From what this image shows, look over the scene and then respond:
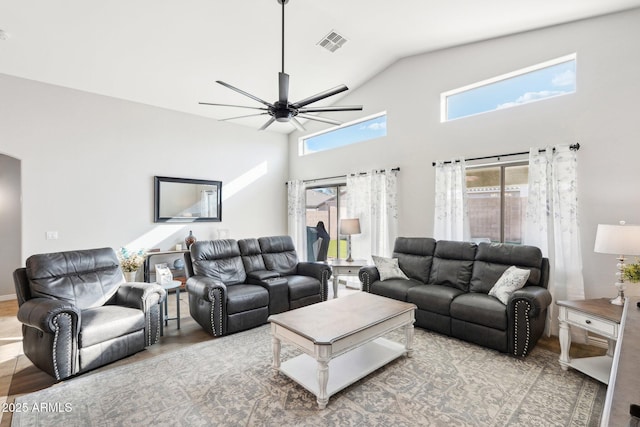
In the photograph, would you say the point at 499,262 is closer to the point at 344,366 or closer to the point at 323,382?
the point at 344,366

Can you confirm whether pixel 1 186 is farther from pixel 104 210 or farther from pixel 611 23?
pixel 611 23

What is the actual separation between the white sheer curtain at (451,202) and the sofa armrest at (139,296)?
3687mm

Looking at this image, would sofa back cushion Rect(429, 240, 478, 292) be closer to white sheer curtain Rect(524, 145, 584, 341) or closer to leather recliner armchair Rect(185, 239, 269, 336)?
white sheer curtain Rect(524, 145, 584, 341)

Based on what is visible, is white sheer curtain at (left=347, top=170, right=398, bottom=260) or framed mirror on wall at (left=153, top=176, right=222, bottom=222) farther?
framed mirror on wall at (left=153, top=176, right=222, bottom=222)

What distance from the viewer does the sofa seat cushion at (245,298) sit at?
3.56 metres

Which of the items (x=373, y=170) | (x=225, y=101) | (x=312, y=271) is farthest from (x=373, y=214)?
(x=225, y=101)

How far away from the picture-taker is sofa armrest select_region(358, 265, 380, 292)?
4.22 m

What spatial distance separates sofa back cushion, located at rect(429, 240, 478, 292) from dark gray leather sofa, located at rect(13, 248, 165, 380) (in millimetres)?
3374

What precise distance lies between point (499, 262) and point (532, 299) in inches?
30.7

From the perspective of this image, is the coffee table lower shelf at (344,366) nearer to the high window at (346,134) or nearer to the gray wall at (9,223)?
the high window at (346,134)

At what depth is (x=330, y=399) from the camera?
2328 mm

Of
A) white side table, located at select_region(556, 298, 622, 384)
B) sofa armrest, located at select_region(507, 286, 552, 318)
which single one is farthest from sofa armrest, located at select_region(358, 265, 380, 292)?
white side table, located at select_region(556, 298, 622, 384)

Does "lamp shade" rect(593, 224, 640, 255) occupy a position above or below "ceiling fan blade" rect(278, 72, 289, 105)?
below

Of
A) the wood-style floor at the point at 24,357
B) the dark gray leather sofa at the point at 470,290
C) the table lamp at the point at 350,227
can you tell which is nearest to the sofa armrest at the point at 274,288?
the wood-style floor at the point at 24,357
